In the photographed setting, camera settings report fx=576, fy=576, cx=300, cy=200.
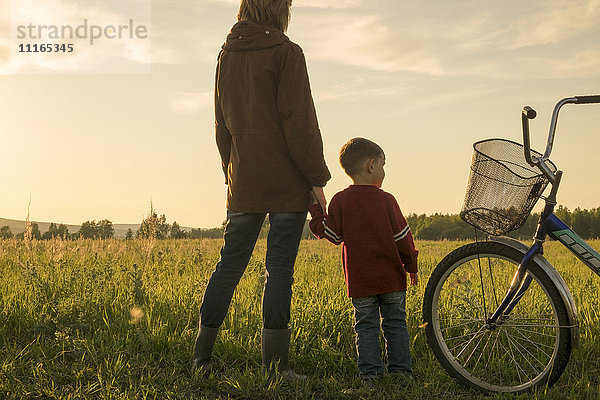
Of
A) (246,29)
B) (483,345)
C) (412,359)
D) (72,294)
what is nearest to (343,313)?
(412,359)

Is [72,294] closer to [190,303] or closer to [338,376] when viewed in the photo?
[190,303]

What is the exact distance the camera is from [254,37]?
390 cm

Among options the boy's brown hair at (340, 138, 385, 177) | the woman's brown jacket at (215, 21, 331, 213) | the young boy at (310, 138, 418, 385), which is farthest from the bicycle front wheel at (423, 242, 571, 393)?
the woman's brown jacket at (215, 21, 331, 213)

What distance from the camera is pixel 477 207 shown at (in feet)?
12.4

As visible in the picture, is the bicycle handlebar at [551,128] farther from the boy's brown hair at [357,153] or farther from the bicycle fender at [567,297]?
the boy's brown hair at [357,153]

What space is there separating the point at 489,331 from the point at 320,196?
5.41 feet

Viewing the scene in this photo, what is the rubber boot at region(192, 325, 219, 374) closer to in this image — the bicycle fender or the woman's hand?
the woman's hand

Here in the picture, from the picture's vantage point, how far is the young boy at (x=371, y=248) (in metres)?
3.96

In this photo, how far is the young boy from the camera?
3.96m

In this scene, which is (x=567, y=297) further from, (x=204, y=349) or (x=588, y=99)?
(x=204, y=349)

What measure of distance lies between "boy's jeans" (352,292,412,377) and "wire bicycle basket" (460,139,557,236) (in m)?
0.81

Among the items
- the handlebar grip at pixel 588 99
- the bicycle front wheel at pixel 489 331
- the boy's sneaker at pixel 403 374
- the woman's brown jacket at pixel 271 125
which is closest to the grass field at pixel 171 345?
the boy's sneaker at pixel 403 374

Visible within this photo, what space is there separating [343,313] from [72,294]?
3015 mm

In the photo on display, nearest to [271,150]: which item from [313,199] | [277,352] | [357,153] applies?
[313,199]
